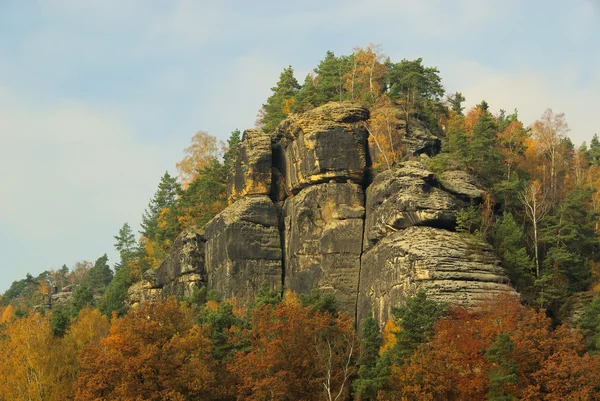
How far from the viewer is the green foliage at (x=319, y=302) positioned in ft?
187

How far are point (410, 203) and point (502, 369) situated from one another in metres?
15.4

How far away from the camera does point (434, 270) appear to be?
178 feet

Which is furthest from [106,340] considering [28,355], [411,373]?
[411,373]

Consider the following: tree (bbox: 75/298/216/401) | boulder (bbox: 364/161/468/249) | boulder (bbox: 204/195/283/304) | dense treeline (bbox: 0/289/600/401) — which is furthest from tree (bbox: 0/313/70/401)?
boulder (bbox: 364/161/468/249)

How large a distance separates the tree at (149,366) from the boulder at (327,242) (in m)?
15.5

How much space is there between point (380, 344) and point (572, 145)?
2287 inches

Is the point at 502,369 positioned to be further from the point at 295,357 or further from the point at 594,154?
the point at 594,154

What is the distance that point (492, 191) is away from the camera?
6431 cm

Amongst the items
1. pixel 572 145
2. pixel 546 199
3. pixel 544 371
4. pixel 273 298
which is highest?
pixel 572 145

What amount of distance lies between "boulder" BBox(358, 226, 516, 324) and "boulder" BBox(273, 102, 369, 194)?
9.45 meters

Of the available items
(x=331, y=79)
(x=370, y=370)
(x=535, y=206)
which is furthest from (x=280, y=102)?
(x=370, y=370)

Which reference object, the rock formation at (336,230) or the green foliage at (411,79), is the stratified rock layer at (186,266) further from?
the green foliage at (411,79)

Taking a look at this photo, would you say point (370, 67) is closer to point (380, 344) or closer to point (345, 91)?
point (345, 91)

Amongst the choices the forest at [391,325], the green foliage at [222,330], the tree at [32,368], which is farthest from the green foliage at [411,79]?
the tree at [32,368]
